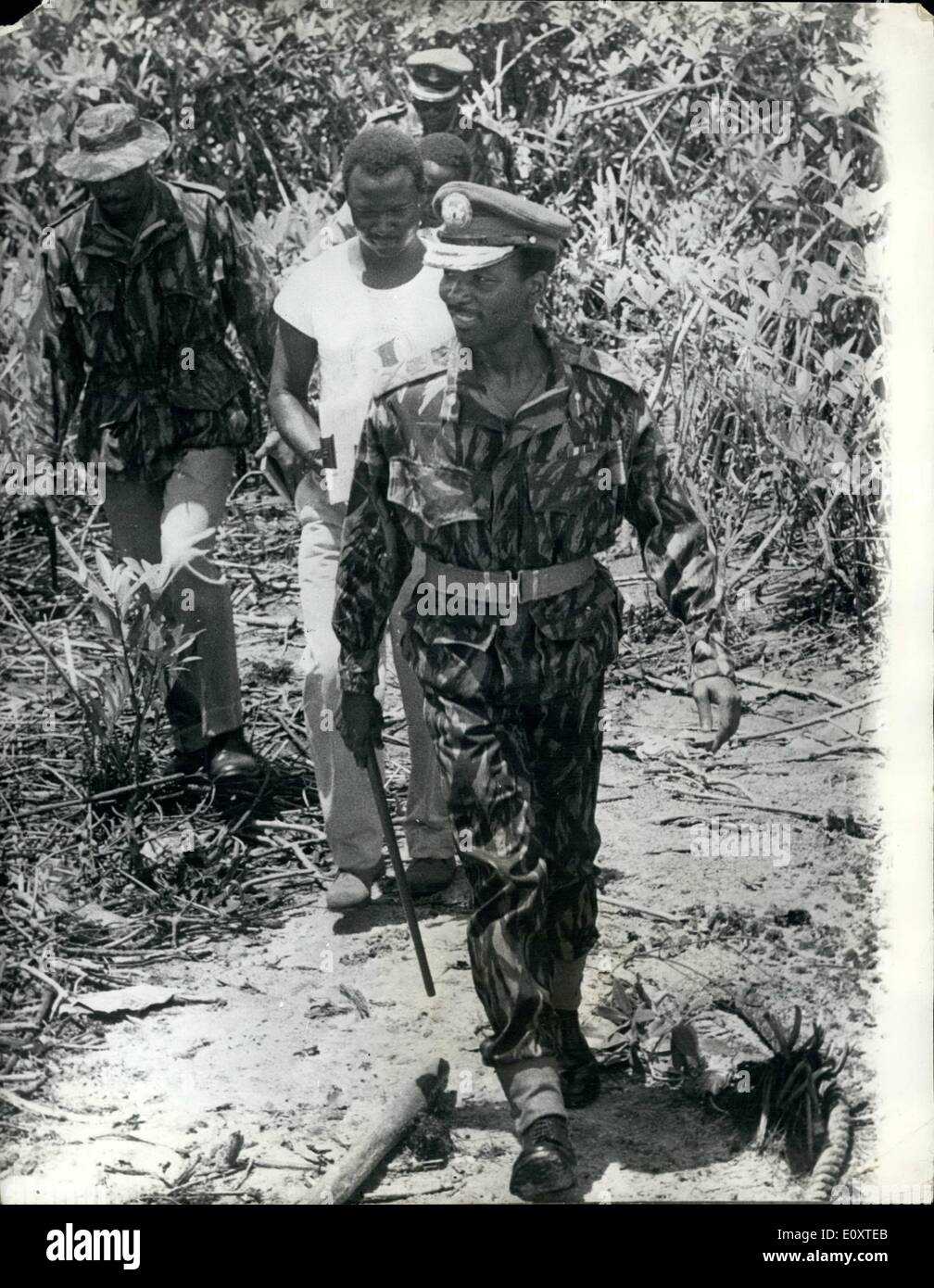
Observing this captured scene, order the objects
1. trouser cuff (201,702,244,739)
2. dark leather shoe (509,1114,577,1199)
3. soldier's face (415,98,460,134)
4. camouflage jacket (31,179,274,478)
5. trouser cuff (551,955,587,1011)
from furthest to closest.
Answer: trouser cuff (201,702,244,739) → camouflage jacket (31,179,274,478) → soldier's face (415,98,460,134) → trouser cuff (551,955,587,1011) → dark leather shoe (509,1114,577,1199)

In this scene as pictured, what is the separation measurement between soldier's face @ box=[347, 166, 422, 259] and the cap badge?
440mm

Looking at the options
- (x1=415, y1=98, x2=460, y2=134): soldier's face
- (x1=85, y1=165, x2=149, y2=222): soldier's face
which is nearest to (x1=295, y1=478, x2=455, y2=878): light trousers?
(x1=85, y1=165, x2=149, y2=222): soldier's face

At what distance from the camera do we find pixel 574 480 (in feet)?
15.2

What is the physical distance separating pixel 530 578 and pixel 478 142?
123cm

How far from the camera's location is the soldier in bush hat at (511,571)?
4547mm

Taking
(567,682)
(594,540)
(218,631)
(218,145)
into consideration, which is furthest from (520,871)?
(218,145)

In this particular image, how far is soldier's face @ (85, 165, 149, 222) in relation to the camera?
5148 mm

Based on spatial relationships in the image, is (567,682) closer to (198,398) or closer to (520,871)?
(520,871)

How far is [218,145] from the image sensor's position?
→ 5.25m

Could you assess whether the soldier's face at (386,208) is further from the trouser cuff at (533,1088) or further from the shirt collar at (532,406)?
the trouser cuff at (533,1088)

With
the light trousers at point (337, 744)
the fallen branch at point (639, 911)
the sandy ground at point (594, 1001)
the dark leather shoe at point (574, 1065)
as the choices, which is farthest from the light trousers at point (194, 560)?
the dark leather shoe at point (574, 1065)

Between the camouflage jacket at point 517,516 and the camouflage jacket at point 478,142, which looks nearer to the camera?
the camouflage jacket at point 517,516

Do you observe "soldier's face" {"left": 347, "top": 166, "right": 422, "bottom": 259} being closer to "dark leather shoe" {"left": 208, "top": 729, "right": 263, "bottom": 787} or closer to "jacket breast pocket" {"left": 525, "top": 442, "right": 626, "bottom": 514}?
"jacket breast pocket" {"left": 525, "top": 442, "right": 626, "bottom": 514}

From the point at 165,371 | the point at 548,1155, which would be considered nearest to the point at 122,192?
the point at 165,371
